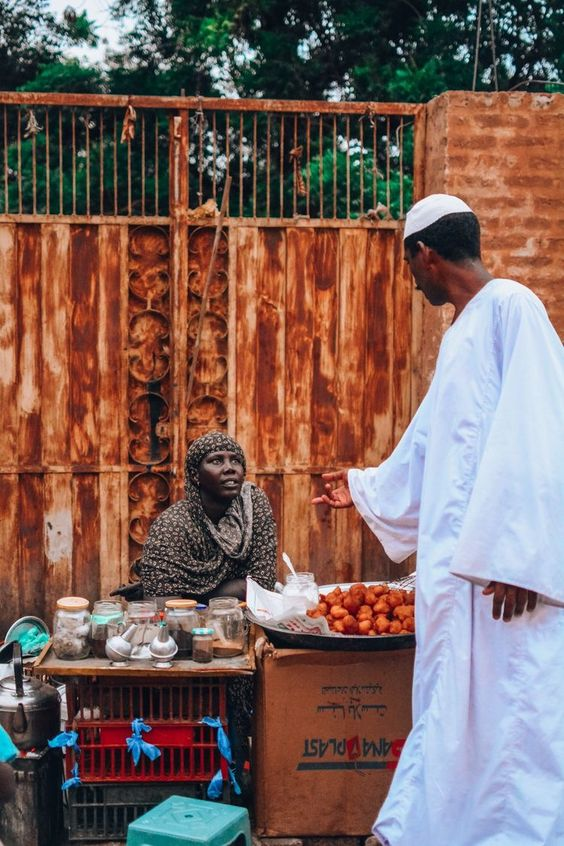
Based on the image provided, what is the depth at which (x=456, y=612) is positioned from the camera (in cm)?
297

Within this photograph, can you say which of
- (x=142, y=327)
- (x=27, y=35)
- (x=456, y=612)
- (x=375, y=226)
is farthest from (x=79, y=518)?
(x=27, y=35)

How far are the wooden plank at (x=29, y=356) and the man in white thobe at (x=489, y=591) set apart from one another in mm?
3156

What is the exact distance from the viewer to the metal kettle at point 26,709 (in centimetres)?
366

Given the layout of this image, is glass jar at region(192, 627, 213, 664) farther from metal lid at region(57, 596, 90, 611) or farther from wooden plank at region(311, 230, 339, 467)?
wooden plank at region(311, 230, 339, 467)

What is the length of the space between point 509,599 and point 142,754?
154 centimetres

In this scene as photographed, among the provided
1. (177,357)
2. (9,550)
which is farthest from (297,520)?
(9,550)

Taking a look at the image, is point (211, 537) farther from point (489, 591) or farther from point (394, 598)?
point (489, 591)

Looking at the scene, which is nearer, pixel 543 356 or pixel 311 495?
pixel 543 356

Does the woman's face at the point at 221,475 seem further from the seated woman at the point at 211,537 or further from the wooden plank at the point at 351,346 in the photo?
the wooden plank at the point at 351,346

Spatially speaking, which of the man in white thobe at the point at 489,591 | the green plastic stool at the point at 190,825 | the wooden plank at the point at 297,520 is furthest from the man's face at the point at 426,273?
the wooden plank at the point at 297,520

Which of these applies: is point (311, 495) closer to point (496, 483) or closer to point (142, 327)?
point (142, 327)

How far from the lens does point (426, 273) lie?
3.19 meters

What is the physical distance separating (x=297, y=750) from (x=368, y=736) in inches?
9.8

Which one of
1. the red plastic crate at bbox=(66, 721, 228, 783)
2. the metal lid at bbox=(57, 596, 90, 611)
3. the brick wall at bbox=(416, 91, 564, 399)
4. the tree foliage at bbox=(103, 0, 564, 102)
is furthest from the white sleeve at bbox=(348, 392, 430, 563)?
the tree foliage at bbox=(103, 0, 564, 102)
